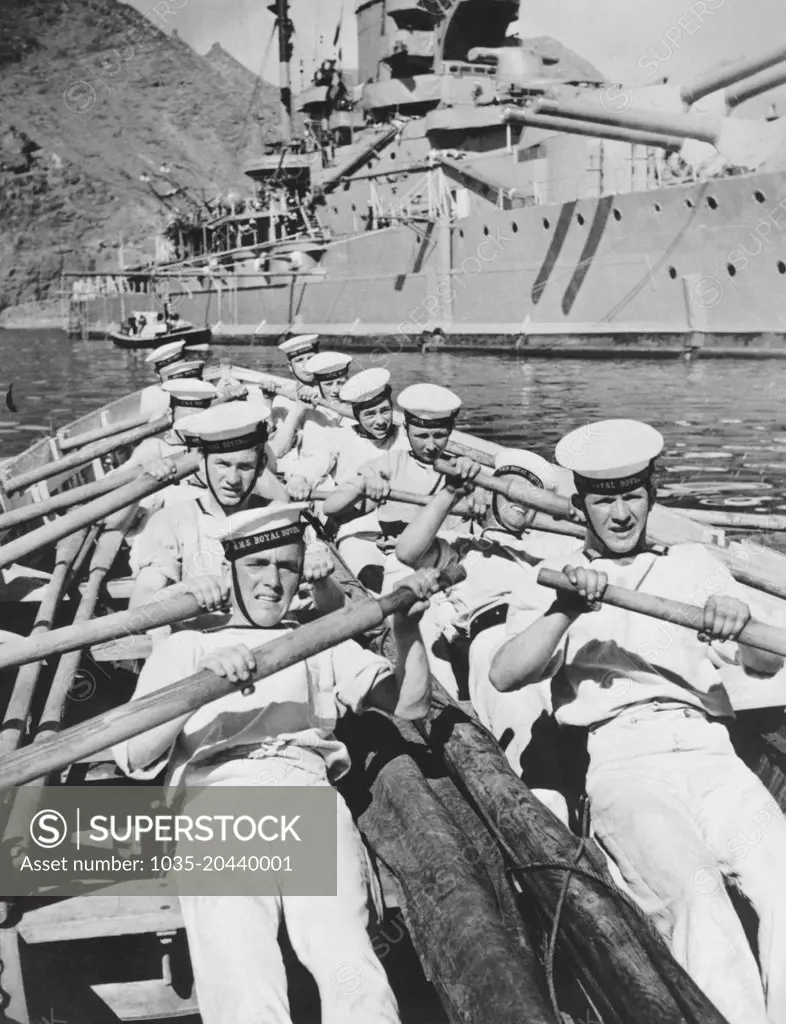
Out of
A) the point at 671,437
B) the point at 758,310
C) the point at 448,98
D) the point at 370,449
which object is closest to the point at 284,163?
the point at 448,98

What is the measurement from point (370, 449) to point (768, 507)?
7.52 metres

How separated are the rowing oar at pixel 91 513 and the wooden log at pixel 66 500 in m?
0.13

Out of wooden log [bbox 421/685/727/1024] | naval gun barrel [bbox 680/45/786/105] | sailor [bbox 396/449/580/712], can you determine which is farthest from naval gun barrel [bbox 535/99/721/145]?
wooden log [bbox 421/685/727/1024]

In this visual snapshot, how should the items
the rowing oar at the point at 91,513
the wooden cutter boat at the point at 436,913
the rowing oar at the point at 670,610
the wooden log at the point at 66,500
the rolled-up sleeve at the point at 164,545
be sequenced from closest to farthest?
1. the wooden cutter boat at the point at 436,913
2. the rowing oar at the point at 670,610
3. the rolled-up sleeve at the point at 164,545
4. the rowing oar at the point at 91,513
5. the wooden log at the point at 66,500

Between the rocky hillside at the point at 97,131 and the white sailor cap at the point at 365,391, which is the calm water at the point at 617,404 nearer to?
the white sailor cap at the point at 365,391

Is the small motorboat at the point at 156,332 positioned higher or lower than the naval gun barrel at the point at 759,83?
lower

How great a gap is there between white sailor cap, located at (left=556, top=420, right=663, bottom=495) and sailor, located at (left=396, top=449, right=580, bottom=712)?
107 centimetres

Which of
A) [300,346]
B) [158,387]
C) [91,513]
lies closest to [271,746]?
[91,513]

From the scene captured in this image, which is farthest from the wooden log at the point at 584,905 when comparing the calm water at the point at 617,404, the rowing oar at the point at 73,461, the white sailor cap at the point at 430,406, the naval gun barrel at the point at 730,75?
the naval gun barrel at the point at 730,75

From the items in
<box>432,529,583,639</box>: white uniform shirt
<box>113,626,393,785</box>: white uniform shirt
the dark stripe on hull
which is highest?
the dark stripe on hull

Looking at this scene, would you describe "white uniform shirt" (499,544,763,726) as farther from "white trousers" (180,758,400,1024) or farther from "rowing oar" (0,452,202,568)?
"rowing oar" (0,452,202,568)

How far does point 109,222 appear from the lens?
11144 cm

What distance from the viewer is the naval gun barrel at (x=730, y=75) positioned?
1941cm

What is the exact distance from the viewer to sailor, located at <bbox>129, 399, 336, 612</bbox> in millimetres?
4625
